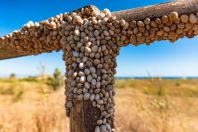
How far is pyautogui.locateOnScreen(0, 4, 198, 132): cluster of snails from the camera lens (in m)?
1.98

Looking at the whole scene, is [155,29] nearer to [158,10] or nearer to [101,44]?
[158,10]

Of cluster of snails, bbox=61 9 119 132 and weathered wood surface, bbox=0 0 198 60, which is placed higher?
weathered wood surface, bbox=0 0 198 60

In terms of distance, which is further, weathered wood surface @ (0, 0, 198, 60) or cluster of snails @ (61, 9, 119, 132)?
cluster of snails @ (61, 9, 119, 132)

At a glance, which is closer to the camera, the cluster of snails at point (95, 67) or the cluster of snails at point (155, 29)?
the cluster of snails at point (155, 29)

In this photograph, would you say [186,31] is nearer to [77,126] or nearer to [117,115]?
[77,126]

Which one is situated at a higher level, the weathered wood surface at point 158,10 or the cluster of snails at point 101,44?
the weathered wood surface at point 158,10

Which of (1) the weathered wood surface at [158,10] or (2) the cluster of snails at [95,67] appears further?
(2) the cluster of snails at [95,67]

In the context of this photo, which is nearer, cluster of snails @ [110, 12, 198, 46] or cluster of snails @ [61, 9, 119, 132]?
cluster of snails @ [110, 12, 198, 46]

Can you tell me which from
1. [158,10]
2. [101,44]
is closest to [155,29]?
[158,10]

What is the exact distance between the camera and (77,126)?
6.91 feet

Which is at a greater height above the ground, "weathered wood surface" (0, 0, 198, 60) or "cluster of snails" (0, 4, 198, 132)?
"weathered wood surface" (0, 0, 198, 60)

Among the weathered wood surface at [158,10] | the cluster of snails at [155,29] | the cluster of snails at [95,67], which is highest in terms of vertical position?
the weathered wood surface at [158,10]

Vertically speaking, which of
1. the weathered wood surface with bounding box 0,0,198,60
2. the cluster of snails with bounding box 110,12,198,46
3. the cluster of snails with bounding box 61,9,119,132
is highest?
the weathered wood surface with bounding box 0,0,198,60

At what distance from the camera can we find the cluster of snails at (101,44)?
1983 millimetres
